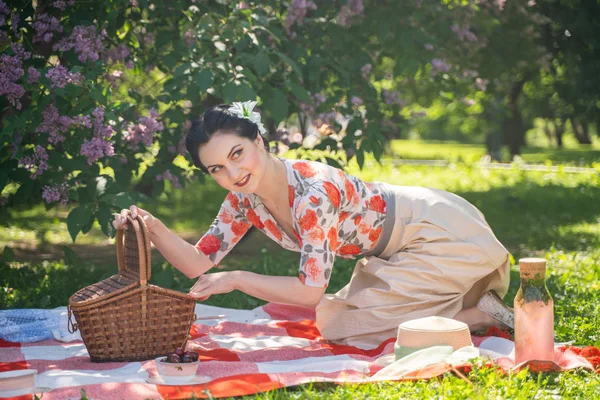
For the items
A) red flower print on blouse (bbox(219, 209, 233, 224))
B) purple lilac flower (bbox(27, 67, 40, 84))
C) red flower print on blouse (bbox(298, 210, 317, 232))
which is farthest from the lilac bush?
red flower print on blouse (bbox(298, 210, 317, 232))

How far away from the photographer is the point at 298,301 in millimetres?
3209

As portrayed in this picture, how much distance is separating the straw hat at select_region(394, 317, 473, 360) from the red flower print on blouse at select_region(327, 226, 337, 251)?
0.43m

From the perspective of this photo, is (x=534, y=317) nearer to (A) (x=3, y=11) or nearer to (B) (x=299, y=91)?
(B) (x=299, y=91)

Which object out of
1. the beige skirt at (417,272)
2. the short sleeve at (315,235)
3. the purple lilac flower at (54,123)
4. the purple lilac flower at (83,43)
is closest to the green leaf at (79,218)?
the purple lilac flower at (54,123)

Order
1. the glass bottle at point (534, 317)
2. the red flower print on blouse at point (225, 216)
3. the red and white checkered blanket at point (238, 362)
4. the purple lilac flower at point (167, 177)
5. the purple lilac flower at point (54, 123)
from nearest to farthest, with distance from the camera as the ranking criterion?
1. the red and white checkered blanket at point (238, 362)
2. the glass bottle at point (534, 317)
3. the red flower print on blouse at point (225, 216)
4. the purple lilac flower at point (54, 123)
5. the purple lilac flower at point (167, 177)

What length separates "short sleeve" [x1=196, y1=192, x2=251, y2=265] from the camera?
11.9 ft

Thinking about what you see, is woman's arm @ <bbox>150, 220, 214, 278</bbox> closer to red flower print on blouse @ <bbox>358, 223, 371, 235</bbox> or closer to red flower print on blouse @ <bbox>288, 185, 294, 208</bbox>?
red flower print on blouse @ <bbox>288, 185, 294, 208</bbox>

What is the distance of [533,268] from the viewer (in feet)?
9.70

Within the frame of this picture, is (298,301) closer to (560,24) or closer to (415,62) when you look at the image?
(415,62)

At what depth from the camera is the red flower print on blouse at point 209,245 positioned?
3.62m

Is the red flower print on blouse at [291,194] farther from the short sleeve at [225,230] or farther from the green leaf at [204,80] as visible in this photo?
the green leaf at [204,80]

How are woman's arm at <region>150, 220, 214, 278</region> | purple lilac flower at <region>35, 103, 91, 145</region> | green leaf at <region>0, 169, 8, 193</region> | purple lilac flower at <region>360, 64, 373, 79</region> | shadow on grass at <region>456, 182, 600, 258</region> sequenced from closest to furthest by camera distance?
1. woman's arm at <region>150, 220, 214, 278</region>
2. purple lilac flower at <region>35, 103, 91, 145</region>
3. green leaf at <region>0, 169, 8, 193</region>
4. purple lilac flower at <region>360, 64, 373, 79</region>
5. shadow on grass at <region>456, 182, 600, 258</region>

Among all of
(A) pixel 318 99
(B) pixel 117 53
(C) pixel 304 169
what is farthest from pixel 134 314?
(A) pixel 318 99

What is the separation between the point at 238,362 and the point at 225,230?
741 mm
